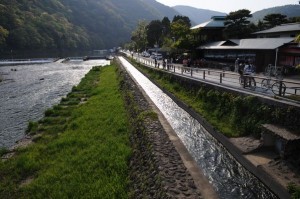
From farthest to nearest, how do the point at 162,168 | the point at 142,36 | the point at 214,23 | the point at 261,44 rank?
the point at 142,36, the point at 214,23, the point at 261,44, the point at 162,168

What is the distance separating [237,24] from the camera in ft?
178

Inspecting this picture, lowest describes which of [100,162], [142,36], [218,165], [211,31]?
[218,165]

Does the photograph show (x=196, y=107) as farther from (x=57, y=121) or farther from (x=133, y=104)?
(x=57, y=121)

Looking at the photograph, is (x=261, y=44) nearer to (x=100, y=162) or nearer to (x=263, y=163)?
(x=263, y=163)

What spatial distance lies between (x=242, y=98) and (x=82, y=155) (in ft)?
31.2

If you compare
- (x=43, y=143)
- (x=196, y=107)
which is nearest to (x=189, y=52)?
(x=196, y=107)

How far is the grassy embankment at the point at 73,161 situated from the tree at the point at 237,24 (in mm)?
38266

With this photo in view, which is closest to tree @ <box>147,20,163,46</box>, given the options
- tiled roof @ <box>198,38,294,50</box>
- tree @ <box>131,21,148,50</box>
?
tree @ <box>131,21,148,50</box>

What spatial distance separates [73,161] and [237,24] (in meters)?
49.3

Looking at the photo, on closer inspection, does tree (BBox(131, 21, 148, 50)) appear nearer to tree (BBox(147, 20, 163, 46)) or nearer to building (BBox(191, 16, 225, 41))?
tree (BBox(147, 20, 163, 46))

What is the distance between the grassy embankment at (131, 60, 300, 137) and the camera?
43.8ft

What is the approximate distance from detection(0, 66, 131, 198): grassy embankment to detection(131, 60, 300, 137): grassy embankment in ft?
18.1

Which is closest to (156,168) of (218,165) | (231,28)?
(218,165)

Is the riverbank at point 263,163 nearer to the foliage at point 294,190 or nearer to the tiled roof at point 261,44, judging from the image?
the foliage at point 294,190
